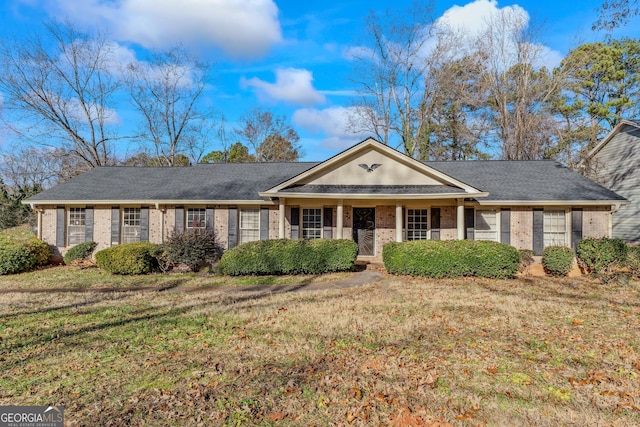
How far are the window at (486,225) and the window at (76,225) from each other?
16.4m

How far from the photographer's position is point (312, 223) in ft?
48.0

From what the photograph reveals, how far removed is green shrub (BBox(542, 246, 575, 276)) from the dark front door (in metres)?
6.30

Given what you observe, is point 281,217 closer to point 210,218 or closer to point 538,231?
point 210,218

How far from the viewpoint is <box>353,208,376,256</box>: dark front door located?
48.4ft

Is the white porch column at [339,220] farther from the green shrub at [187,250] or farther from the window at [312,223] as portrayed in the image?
the green shrub at [187,250]

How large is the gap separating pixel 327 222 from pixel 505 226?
22.7ft

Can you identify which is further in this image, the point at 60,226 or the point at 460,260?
the point at 60,226

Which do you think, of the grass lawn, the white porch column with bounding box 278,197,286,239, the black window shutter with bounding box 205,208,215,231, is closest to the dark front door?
the white porch column with bounding box 278,197,286,239

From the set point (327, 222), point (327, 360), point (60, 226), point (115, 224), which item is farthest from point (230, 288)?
point (60, 226)

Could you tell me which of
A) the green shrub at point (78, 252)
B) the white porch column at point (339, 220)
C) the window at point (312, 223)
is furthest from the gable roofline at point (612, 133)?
the green shrub at point (78, 252)

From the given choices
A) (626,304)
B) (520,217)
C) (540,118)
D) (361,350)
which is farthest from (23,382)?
(540,118)

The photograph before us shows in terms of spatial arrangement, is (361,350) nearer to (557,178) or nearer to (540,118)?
(557,178)

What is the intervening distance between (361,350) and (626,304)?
7099 mm

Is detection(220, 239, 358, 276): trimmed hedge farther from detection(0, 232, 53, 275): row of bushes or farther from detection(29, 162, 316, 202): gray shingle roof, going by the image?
detection(0, 232, 53, 275): row of bushes
